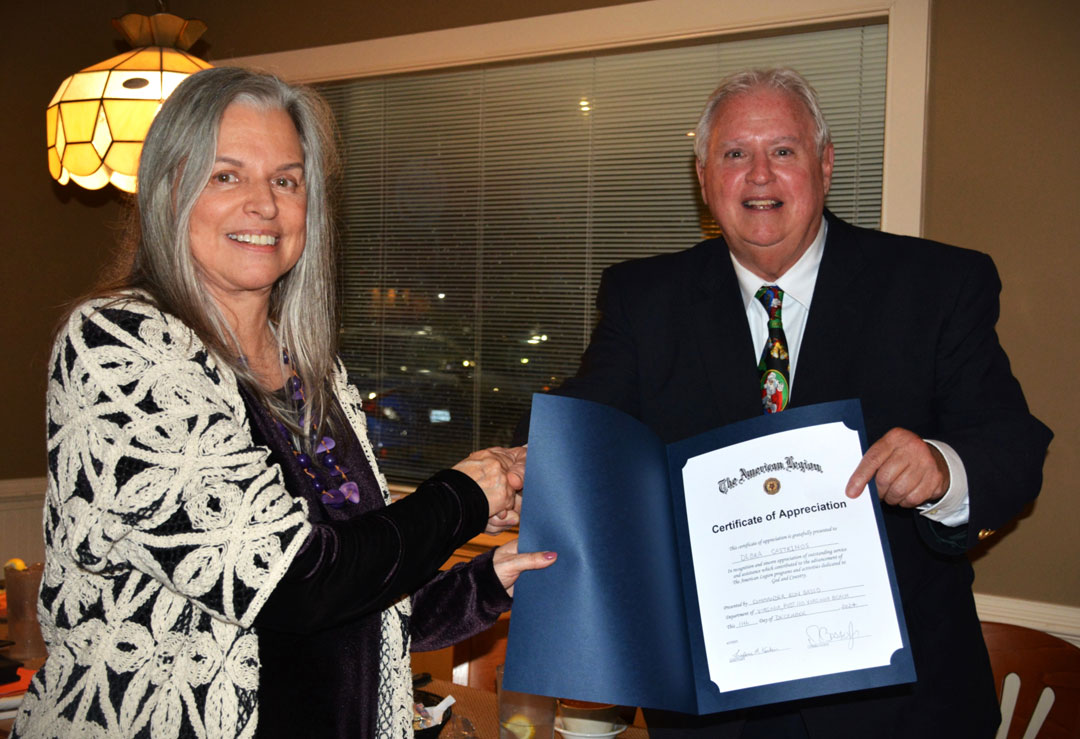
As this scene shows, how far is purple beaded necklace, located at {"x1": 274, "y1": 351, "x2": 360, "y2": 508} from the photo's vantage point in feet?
4.56

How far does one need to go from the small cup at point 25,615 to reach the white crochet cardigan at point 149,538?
108 centimetres

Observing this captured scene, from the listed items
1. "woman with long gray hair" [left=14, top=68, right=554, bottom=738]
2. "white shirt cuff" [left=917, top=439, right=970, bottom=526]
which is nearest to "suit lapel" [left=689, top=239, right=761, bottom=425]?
"white shirt cuff" [left=917, top=439, right=970, bottom=526]

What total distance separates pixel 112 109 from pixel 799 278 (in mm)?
1928

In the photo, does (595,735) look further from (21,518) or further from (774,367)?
(21,518)

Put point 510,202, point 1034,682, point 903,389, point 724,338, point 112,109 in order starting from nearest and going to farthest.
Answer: point 903,389
point 724,338
point 1034,682
point 112,109
point 510,202

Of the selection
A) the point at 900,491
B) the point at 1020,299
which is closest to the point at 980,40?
the point at 1020,299

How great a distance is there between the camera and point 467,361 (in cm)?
391

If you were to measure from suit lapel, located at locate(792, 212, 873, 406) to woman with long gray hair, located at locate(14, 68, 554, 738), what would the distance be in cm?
60

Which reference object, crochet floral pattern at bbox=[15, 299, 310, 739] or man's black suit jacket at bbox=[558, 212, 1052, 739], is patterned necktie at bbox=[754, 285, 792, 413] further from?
crochet floral pattern at bbox=[15, 299, 310, 739]

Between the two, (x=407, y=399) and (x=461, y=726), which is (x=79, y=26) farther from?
(x=461, y=726)

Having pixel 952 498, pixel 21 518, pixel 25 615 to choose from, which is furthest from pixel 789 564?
pixel 21 518

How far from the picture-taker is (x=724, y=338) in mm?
1767

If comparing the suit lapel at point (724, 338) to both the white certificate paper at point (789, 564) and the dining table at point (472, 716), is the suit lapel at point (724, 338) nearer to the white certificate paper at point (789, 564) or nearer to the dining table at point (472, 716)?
the white certificate paper at point (789, 564)

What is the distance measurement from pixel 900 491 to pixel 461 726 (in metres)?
0.95
